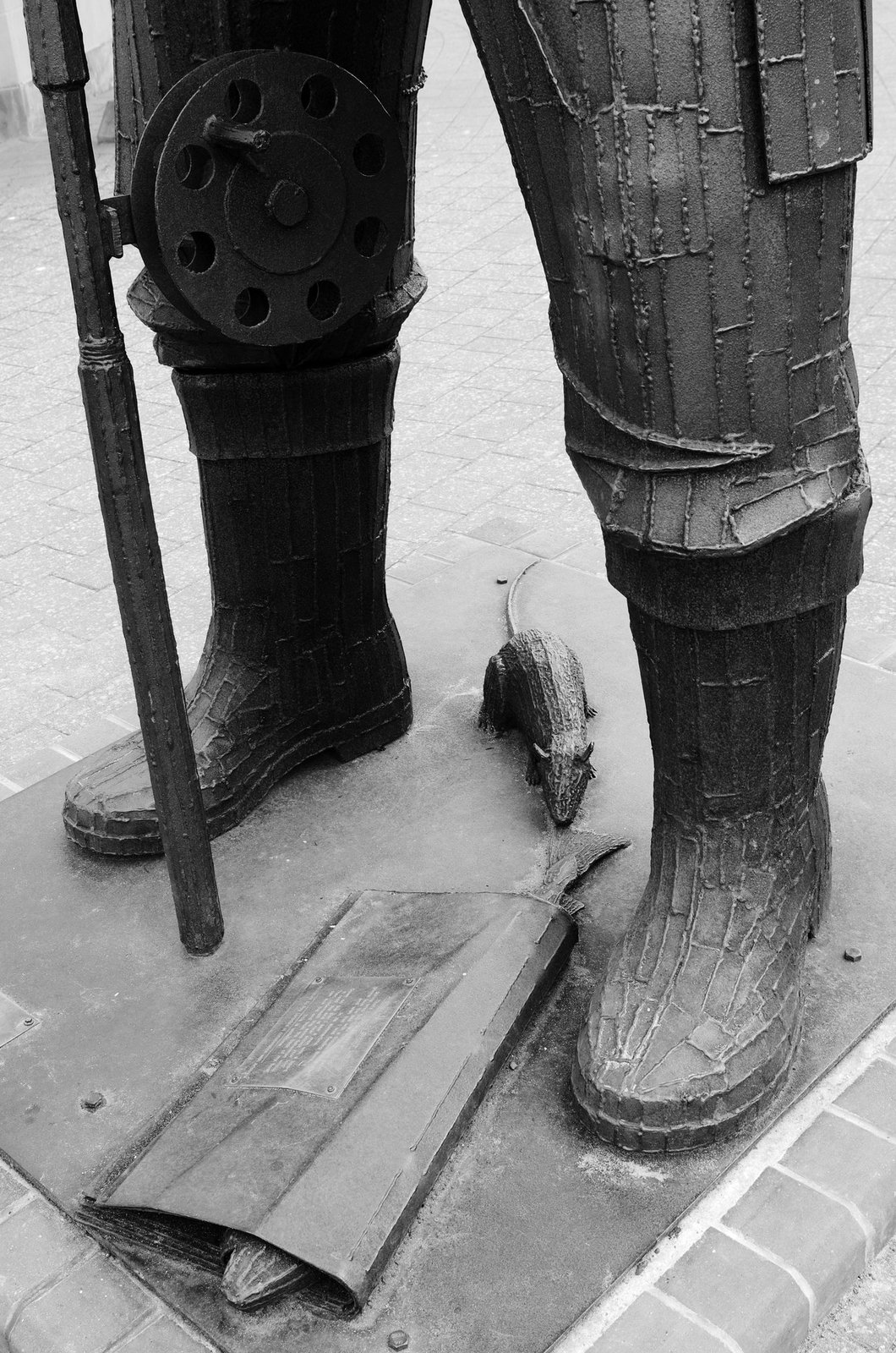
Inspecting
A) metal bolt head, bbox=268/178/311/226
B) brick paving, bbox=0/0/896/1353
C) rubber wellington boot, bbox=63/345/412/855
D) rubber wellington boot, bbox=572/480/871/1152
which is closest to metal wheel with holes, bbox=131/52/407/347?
metal bolt head, bbox=268/178/311/226

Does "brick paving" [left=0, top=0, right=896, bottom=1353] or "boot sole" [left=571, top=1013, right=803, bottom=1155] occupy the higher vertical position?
"boot sole" [left=571, top=1013, right=803, bottom=1155]

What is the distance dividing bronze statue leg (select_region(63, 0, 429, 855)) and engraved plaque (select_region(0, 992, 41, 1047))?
0.98 ft

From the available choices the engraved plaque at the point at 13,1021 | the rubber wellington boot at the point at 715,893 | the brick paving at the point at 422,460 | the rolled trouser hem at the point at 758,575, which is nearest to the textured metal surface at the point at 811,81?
the rolled trouser hem at the point at 758,575

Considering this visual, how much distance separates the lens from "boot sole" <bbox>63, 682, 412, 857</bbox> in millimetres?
2061

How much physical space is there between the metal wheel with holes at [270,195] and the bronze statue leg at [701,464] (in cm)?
30

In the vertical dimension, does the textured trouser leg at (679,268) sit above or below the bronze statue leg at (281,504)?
above

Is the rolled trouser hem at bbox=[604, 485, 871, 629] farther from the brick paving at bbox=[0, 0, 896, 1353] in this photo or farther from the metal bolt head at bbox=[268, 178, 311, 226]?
the brick paving at bbox=[0, 0, 896, 1353]

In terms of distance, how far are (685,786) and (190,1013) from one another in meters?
0.65

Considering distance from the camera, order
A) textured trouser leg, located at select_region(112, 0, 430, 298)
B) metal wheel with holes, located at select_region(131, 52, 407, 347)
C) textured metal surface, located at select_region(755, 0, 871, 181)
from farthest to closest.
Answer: textured trouser leg, located at select_region(112, 0, 430, 298) < metal wheel with holes, located at select_region(131, 52, 407, 347) < textured metal surface, located at select_region(755, 0, 871, 181)

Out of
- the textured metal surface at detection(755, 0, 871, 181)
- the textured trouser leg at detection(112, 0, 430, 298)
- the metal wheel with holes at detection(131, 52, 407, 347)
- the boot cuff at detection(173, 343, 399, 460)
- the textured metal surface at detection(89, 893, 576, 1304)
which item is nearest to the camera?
the textured metal surface at detection(755, 0, 871, 181)

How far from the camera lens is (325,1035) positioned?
5.36 feet

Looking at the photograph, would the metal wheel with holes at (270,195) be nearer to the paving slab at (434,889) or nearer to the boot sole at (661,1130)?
the paving slab at (434,889)

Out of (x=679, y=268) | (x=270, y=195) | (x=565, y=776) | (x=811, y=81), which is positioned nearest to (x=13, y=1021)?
(x=565, y=776)

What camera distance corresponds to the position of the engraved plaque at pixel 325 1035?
5.18 feet
